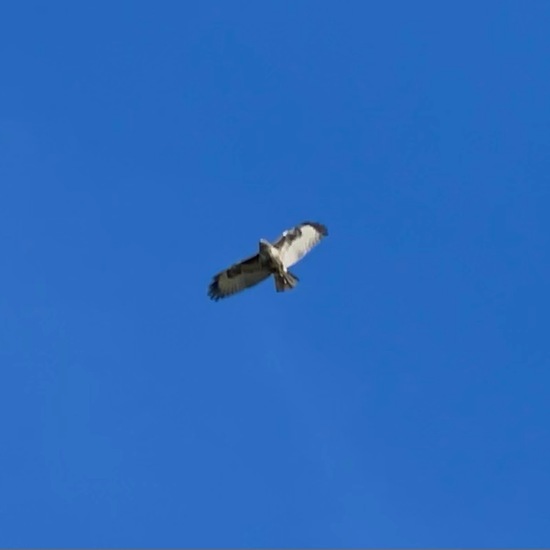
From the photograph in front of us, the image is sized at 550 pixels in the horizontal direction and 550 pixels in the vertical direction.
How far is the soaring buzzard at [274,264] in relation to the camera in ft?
129

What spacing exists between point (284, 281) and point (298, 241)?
1.88 metres

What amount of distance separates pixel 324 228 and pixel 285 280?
8.68 ft

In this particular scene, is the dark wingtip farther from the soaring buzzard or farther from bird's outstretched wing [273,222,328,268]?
bird's outstretched wing [273,222,328,268]

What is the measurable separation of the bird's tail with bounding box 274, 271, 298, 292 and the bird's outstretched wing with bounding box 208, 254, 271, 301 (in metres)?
0.75

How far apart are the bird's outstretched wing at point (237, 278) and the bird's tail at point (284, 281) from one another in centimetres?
75

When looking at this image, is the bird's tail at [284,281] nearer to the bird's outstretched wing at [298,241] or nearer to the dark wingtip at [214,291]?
the bird's outstretched wing at [298,241]

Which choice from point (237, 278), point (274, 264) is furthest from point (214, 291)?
point (274, 264)

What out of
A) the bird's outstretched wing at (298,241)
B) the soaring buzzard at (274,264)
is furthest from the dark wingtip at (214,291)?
the bird's outstretched wing at (298,241)

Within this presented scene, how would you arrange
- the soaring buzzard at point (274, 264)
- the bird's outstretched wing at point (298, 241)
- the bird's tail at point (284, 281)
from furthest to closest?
the bird's outstretched wing at point (298, 241), the soaring buzzard at point (274, 264), the bird's tail at point (284, 281)

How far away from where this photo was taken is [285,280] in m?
39.2

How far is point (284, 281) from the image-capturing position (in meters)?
39.2

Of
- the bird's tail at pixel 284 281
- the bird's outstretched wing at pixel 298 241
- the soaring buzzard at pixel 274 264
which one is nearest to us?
the bird's tail at pixel 284 281

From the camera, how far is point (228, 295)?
134 feet

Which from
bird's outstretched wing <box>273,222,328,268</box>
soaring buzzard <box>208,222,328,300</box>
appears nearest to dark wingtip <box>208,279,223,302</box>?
soaring buzzard <box>208,222,328,300</box>
